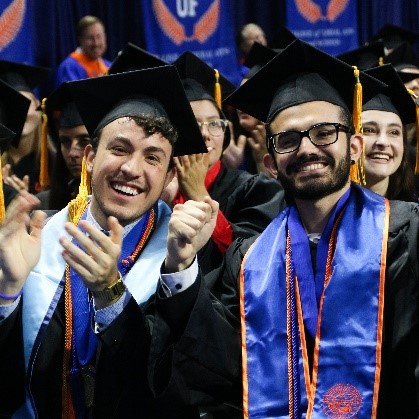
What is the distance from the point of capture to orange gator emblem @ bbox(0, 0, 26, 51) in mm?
7285

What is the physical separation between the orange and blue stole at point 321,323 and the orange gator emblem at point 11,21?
5225 millimetres

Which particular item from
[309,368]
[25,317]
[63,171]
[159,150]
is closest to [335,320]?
[309,368]

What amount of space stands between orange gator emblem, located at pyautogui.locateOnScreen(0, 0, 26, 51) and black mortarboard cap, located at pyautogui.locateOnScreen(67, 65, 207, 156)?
4.61 metres

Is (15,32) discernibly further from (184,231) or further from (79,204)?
(184,231)

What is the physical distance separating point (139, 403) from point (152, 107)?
3.31ft

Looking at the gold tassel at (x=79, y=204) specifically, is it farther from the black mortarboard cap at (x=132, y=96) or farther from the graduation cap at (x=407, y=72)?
the graduation cap at (x=407, y=72)

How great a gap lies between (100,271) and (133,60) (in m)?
2.12

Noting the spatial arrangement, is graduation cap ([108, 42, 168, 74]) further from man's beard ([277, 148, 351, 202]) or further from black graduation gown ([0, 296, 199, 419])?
black graduation gown ([0, 296, 199, 419])

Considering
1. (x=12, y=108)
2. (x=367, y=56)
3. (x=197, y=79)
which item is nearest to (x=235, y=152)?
(x=197, y=79)

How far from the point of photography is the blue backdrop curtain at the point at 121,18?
8602 mm

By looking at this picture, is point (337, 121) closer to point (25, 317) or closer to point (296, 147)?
point (296, 147)

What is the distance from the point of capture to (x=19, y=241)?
2.40m

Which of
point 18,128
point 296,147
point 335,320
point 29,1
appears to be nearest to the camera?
point 335,320

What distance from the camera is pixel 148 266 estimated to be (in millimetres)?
2801
